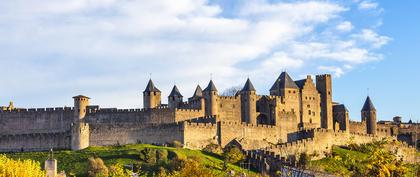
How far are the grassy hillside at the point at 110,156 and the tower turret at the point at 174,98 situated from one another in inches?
502

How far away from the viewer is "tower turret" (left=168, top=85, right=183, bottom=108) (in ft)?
279

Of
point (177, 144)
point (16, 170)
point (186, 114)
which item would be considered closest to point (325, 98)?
point (186, 114)

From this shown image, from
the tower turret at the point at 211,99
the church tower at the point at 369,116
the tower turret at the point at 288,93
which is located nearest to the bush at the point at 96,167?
the tower turret at the point at 211,99

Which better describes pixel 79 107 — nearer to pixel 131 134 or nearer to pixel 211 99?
pixel 131 134

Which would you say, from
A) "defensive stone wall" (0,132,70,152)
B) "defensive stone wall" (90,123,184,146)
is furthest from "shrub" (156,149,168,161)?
"defensive stone wall" (0,132,70,152)

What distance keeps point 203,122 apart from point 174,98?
319 inches

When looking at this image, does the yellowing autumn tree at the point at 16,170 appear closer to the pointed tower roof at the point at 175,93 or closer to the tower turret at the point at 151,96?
the tower turret at the point at 151,96

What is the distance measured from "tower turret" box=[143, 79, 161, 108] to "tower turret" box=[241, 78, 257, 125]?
28.7ft

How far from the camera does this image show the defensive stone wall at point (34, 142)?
247ft

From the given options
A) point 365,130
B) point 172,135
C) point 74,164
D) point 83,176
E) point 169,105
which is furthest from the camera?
point 365,130

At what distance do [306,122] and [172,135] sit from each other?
19.5 m

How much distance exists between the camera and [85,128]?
2931 inches

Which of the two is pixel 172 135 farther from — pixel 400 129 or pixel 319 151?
pixel 400 129

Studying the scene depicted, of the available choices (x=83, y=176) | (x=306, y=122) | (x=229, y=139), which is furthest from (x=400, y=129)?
(x=83, y=176)
